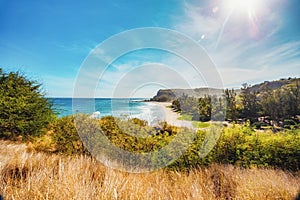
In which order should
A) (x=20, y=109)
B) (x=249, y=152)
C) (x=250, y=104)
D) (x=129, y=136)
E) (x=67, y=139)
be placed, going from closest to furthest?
(x=249, y=152), (x=129, y=136), (x=67, y=139), (x=20, y=109), (x=250, y=104)

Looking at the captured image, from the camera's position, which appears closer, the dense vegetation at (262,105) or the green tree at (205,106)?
the green tree at (205,106)

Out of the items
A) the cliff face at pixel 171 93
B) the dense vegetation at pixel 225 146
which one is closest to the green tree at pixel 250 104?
the cliff face at pixel 171 93

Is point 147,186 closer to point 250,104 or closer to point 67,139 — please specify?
point 67,139

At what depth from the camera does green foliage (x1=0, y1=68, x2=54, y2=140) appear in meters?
5.98

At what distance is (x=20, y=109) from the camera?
6.08 metres

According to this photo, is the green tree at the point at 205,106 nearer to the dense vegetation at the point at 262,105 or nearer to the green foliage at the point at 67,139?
the dense vegetation at the point at 262,105

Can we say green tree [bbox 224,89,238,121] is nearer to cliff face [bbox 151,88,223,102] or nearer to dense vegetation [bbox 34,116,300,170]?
cliff face [bbox 151,88,223,102]

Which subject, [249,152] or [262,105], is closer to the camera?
[249,152]

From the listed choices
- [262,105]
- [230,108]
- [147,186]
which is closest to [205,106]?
[230,108]

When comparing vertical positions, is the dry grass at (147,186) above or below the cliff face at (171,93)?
below

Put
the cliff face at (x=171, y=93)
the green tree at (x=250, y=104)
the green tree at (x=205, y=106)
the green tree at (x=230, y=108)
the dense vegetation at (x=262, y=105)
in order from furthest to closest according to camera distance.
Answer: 1. the green tree at (x=250, y=104)
2. the green tree at (x=230, y=108)
3. the dense vegetation at (x=262, y=105)
4. the green tree at (x=205, y=106)
5. the cliff face at (x=171, y=93)

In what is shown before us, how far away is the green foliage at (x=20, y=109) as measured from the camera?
598 cm

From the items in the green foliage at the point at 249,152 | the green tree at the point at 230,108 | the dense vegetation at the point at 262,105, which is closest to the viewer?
the green foliage at the point at 249,152

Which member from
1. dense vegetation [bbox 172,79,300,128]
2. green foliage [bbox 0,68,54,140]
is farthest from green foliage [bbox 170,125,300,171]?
green foliage [bbox 0,68,54,140]
